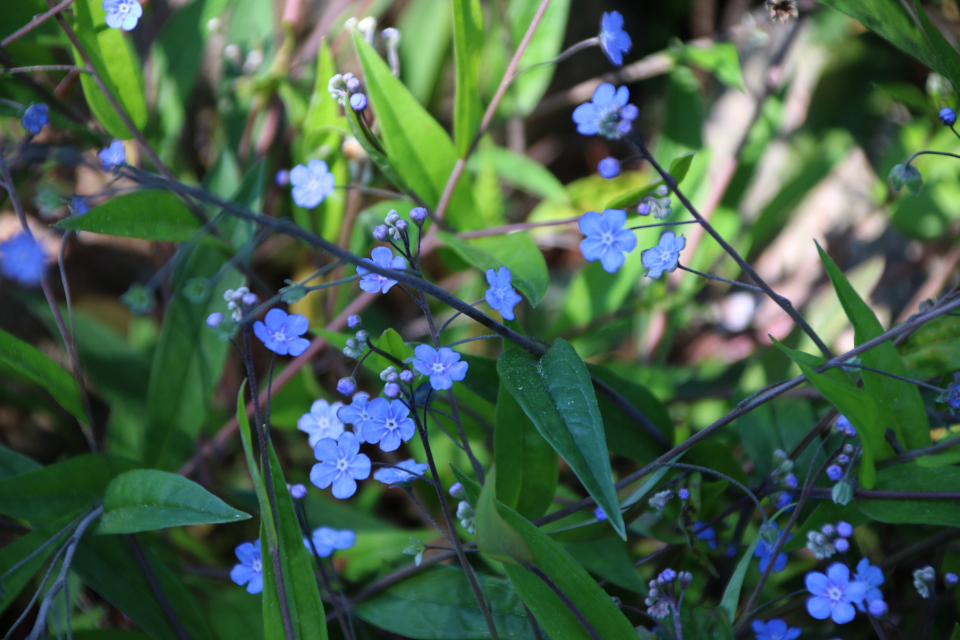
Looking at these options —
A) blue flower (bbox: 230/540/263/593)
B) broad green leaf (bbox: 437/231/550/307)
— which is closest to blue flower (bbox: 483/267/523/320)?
broad green leaf (bbox: 437/231/550/307)

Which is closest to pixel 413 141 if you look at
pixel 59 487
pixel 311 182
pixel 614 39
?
pixel 311 182

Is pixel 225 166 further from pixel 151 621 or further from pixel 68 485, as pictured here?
pixel 151 621

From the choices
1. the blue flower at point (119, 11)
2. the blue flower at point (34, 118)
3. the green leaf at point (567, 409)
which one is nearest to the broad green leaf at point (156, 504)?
the green leaf at point (567, 409)

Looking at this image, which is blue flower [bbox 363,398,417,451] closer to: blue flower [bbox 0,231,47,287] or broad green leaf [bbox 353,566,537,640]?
broad green leaf [bbox 353,566,537,640]

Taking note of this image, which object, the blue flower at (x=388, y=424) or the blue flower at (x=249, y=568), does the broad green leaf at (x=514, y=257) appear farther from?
the blue flower at (x=249, y=568)

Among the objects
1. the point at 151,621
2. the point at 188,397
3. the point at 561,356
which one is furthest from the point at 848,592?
the point at 188,397

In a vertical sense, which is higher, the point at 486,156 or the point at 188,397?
the point at 486,156
